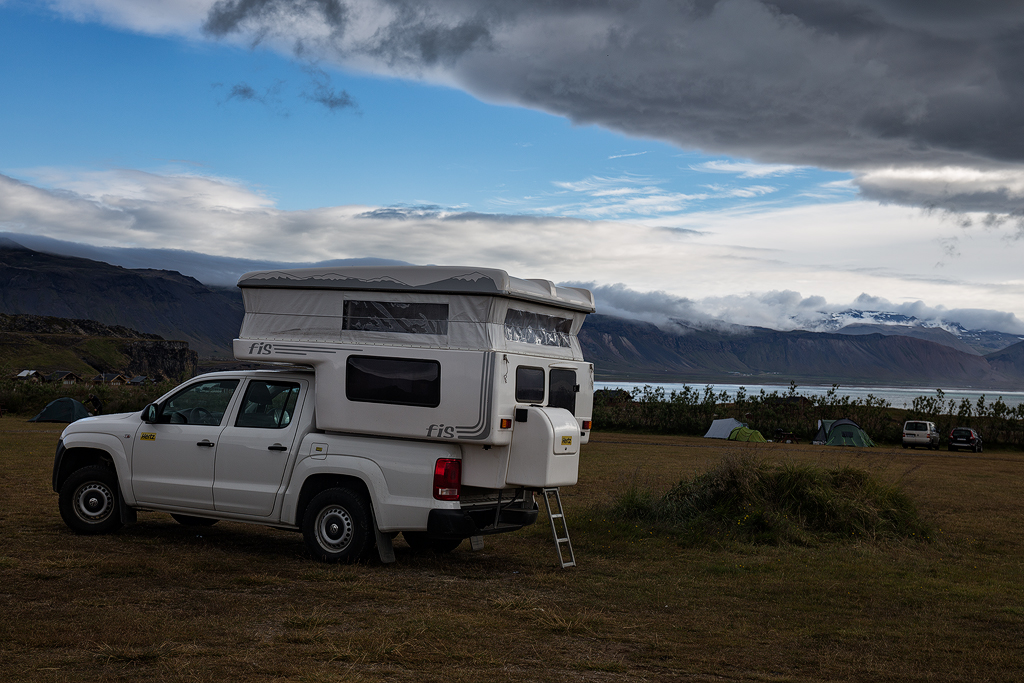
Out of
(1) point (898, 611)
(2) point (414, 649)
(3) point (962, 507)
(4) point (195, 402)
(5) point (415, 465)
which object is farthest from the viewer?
(3) point (962, 507)

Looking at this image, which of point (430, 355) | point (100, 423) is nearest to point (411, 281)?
point (430, 355)

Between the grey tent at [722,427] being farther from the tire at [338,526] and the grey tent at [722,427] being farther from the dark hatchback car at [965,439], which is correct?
the tire at [338,526]

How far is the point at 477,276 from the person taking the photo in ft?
30.3

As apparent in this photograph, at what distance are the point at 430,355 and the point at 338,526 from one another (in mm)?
2090

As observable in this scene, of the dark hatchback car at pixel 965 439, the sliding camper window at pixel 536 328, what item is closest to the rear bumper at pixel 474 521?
the sliding camper window at pixel 536 328

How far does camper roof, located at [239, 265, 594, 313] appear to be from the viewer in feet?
30.2

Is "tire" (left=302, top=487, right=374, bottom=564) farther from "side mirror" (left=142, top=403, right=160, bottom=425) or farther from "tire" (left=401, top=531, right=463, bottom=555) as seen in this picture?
"side mirror" (left=142, top=403, right=160, bottom=425)

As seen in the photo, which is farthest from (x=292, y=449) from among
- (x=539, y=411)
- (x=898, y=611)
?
(x=898, y=611)

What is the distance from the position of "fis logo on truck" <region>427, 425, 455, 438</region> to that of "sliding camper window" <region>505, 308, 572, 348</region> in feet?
3.95

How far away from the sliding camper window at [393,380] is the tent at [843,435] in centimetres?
3526

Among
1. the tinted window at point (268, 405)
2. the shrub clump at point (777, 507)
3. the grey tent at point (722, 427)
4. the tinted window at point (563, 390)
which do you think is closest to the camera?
the tinted window at point (268, 405)

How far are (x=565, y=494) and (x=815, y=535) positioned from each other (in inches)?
217

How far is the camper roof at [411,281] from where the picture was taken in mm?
9211

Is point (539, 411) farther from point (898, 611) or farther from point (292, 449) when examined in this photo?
point (898, 611)
